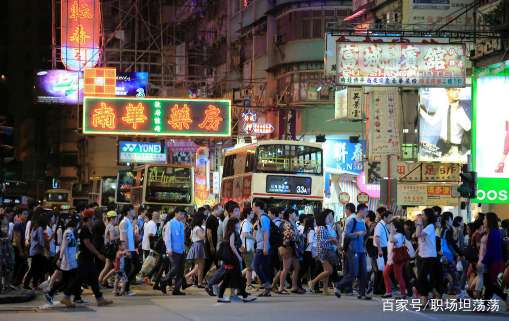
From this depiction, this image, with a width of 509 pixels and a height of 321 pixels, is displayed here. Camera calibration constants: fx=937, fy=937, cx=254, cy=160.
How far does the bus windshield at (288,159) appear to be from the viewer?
2998cm

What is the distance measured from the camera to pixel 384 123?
34094mm

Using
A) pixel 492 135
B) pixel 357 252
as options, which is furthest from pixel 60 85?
pixel 357 252

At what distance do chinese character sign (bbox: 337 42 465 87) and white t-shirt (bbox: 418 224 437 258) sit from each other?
845 cm

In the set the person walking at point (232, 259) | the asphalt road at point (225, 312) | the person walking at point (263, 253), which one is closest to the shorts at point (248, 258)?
the person walking at point (263, 253)

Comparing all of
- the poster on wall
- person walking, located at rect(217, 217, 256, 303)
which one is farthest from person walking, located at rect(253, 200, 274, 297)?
the poster on wall

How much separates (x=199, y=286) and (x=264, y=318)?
6.49m

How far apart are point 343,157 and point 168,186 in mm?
9938

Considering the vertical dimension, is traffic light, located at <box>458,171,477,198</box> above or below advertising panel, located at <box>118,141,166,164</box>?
below

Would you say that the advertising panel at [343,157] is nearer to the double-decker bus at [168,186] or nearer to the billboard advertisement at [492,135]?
the double-decker bus at [168,186]

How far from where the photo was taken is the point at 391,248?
17.3m

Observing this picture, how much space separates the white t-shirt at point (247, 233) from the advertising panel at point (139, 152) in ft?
111

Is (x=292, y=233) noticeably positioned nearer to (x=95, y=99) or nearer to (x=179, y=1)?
(x=95, y=99)

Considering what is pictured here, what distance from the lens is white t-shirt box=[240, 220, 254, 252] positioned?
60.8 ft

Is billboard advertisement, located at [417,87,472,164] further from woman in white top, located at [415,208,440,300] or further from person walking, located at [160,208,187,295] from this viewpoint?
woman in white top, located at [415,208,440,300]
